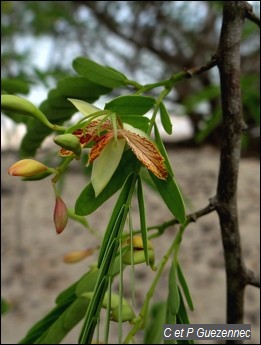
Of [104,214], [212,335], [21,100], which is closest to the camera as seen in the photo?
[21,100]

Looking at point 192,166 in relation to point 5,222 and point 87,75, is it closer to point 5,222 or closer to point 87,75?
point 5,222

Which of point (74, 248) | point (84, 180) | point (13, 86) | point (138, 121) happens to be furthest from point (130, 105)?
point (84, 180)

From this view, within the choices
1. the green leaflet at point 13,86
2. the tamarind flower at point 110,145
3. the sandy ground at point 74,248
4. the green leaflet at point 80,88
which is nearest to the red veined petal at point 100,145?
the tamarind flower at point 110,145

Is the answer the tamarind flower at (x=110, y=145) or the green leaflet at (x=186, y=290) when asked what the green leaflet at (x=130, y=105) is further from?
the green leaflet at (x=186, y=290)

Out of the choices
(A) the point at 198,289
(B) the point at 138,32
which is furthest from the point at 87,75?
(B) the point at 138,32

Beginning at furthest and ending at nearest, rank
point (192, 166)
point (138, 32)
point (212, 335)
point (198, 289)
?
1. point (192, 166)
2. point (138, 32)
3. point (198, 289)
4. point (212, 335)

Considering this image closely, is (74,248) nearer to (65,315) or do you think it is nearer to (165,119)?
(65,315)
